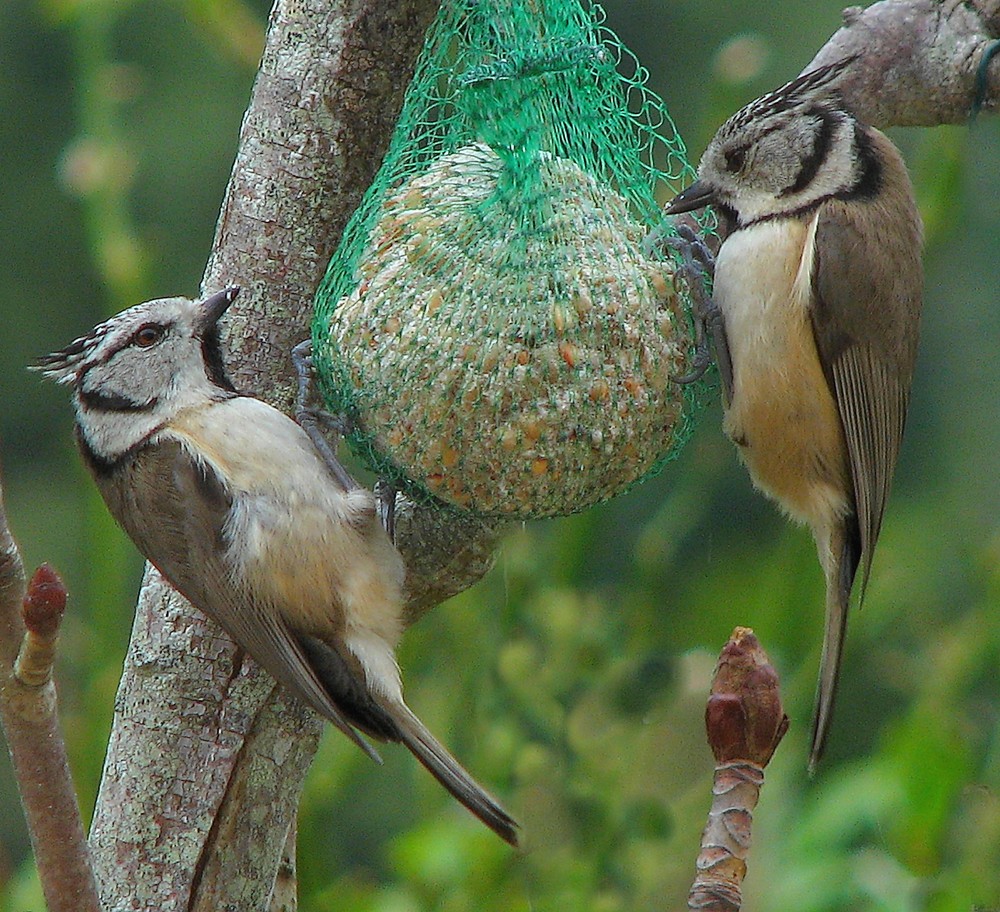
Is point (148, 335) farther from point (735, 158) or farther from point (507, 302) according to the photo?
point (735, 158)

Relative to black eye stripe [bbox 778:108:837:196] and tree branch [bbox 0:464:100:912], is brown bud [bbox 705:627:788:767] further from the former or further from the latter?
black eye stripe [bbox 778:108:837:196]

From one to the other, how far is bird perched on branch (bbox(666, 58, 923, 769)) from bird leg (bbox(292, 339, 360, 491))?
63 cm

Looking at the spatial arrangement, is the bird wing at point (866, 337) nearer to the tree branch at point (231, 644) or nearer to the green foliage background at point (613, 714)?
the green foliage background at point (613, 714)

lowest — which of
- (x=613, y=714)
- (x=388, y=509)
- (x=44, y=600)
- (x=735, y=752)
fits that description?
(x=613, y=714)

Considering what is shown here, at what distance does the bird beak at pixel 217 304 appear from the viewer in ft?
7.59

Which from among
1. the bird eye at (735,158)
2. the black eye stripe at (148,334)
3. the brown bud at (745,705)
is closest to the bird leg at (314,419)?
the black eye stripe at (148,334)

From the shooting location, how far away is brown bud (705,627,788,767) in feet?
4.38

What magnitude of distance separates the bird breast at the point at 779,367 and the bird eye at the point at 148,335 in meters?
0.94

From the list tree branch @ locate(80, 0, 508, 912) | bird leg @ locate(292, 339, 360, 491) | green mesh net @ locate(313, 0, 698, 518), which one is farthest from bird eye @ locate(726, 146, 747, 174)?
bird leg @ locate(292, 339, 360, 491)

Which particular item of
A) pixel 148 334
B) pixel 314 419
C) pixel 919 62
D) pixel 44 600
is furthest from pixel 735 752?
pixel 919 62

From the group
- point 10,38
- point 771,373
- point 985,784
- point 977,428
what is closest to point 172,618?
point 771,373

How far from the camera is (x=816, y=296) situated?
2463 millimetres

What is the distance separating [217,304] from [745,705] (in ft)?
4.10

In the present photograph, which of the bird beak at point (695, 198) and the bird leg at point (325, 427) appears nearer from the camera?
the bird leg at point (325, 427)
